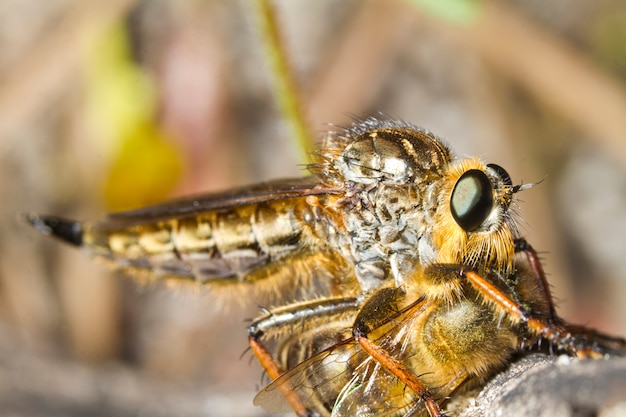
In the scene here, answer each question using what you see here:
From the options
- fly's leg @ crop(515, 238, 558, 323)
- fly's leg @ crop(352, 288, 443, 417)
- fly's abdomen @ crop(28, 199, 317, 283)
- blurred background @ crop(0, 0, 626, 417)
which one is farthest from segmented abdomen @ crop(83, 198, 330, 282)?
blurred background @ crop(0, 0, 626, 417)

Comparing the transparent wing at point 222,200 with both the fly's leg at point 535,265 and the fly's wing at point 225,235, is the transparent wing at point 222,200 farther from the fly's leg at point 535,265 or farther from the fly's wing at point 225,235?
the fly's leg at point 535,265

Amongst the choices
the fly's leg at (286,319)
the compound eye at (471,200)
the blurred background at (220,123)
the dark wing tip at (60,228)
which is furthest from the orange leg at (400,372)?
the blurred background at (220,123)

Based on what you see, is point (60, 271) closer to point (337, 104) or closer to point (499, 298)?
point (337, 104)

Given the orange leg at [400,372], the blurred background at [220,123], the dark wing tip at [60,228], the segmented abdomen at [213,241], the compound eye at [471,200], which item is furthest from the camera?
the blurred background at [220,123]

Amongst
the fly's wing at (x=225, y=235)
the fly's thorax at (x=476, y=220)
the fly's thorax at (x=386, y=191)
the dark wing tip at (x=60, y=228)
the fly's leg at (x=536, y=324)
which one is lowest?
the fly's leg at (x=536, y=324)

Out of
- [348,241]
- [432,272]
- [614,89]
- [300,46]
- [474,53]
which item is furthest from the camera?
[300,46]

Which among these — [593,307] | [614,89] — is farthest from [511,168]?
[593,307]

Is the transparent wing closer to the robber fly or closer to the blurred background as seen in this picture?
the robber fly
